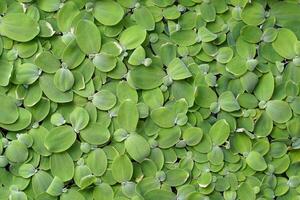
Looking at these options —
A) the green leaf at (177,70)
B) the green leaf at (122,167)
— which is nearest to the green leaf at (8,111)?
the green leaf at (122,167)

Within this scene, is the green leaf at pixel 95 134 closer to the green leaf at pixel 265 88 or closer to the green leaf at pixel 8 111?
the green leaf at pixel 8 111

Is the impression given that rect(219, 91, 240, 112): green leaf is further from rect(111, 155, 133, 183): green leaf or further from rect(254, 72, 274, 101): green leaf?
rect(111, 155, 133, 183): green leaf

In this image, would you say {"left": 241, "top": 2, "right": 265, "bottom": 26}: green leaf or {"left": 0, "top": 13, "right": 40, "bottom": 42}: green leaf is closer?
{"left": 0, "top": 13, "right": 40, "bottom": 42}: green leaf

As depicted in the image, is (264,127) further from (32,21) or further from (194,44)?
(32,21)

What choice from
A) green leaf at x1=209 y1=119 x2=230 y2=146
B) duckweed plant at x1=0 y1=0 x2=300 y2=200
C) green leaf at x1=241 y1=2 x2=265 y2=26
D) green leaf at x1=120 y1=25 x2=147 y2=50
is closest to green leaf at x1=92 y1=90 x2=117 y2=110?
duckweed plant at x1=0 y1=0 x2=300 y2=200

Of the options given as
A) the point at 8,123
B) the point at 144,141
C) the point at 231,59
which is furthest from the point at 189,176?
the point at 8,123

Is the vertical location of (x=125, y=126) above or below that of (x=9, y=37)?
below

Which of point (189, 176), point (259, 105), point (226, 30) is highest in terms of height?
point (226, 30)

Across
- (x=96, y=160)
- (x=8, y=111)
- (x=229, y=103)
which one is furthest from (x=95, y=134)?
(x=229, y=103)
